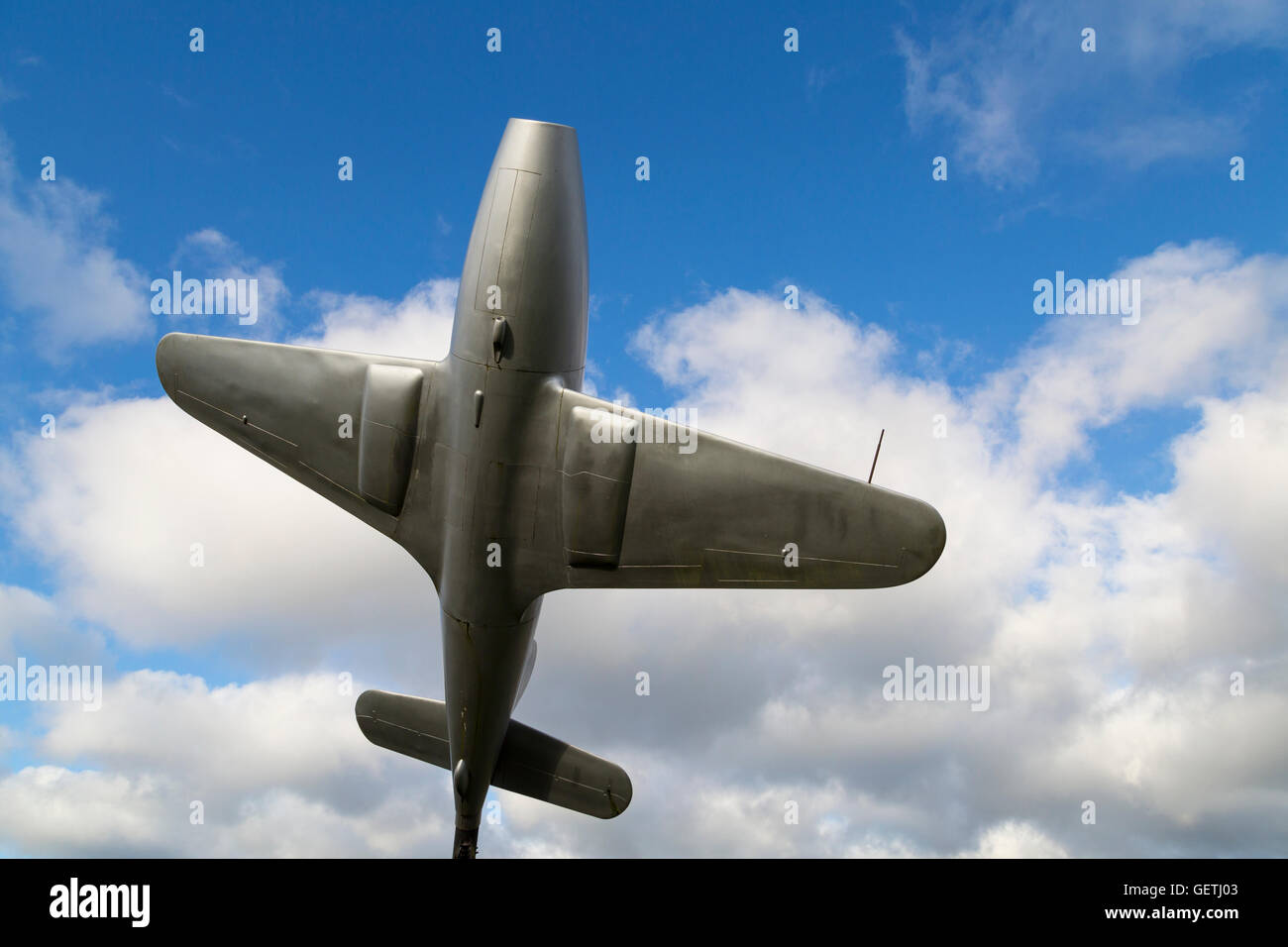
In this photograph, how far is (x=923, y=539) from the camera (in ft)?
50.3

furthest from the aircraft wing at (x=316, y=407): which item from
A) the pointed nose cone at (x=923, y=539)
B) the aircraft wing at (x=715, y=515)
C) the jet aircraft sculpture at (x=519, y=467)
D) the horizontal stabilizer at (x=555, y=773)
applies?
the pointed nose cone at (x=923, y=539)

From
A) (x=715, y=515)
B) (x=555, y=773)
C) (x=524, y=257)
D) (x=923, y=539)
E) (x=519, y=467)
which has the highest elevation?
(x=524, y=257)

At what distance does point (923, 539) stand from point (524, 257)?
817 centimetres

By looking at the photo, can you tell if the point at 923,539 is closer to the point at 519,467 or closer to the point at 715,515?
the point at 715,515

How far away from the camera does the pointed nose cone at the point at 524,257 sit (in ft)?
47.8

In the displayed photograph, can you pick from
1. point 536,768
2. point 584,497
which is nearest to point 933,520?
point 584,497

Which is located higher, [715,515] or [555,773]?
[715,515]

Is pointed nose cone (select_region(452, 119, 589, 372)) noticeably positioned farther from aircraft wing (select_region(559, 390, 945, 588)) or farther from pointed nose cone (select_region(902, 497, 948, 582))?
pointed nose cone (select_region(902, 497, 948, 582))

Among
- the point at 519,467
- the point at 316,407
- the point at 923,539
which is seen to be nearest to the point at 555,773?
the point at 519,467

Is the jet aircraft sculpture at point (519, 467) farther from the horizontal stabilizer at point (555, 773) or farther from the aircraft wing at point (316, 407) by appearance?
the horizontal stabilizer at point (555, 773)

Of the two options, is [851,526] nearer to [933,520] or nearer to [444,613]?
[933,520]

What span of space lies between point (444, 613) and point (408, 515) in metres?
1.97

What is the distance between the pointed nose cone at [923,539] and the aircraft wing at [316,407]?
29.0ft

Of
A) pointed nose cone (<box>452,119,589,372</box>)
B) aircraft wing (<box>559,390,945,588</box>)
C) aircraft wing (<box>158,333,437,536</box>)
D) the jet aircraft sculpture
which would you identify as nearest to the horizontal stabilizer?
the jet aircraft sculpture
